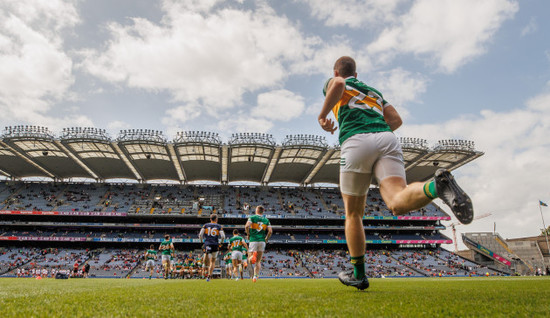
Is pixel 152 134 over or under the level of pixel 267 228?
over

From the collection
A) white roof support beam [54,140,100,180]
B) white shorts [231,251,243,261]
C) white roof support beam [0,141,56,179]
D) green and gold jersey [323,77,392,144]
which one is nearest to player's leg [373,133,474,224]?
green and gold jersey [323,77,392,144]

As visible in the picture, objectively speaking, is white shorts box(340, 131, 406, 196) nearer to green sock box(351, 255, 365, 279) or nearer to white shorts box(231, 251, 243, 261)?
green sock box(351, 255, 365, 279)

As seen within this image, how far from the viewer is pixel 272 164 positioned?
3669cm

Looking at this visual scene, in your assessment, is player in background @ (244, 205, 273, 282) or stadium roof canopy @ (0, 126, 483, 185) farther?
stadium roof canopy @ (0, 126, 483, 185)

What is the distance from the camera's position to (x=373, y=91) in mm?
3484

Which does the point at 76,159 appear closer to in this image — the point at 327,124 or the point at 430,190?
the point at 327,124

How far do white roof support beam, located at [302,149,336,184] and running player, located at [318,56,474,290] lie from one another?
2909cm

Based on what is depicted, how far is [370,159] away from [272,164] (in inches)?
1329

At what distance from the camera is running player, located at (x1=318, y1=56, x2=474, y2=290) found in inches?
98.1

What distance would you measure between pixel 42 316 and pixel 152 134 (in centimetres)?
3059

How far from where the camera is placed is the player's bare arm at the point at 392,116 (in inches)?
141

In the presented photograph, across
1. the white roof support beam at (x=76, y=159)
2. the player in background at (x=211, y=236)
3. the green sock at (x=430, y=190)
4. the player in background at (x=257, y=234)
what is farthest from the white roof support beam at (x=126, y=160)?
the green sock at (x=430, y=190)

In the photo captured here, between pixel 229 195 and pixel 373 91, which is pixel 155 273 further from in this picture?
pixel 373 91

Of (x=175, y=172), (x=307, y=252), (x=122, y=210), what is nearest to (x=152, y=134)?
(x=175, y=172)
